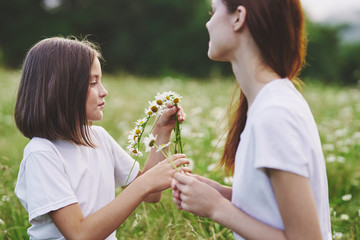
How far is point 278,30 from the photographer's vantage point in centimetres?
127

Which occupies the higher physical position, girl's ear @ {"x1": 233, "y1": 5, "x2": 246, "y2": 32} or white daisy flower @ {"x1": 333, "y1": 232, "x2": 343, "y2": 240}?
girl's ear @ {"x1": 233, "y1": 5, "x2": 246, "y2": 32}

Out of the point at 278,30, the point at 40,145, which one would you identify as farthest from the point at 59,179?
the point at 278,30

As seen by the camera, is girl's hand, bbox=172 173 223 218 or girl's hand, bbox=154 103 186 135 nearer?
girl's hand, bbox=172 173 223 218

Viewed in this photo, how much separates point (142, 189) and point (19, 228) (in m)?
1.03

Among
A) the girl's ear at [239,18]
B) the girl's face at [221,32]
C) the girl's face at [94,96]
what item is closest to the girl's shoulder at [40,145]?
the girl's face at [94,96]

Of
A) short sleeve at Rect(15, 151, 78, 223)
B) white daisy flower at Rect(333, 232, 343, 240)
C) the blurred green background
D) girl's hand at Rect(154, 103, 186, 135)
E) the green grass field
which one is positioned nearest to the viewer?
short sleeve at Rect(15, 151, 78, 223)

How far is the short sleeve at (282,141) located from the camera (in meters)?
1.10

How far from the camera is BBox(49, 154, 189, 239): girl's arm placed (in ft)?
4.74

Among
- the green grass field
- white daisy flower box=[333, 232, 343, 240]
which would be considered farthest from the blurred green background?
white daisy flower box=[333, 232, 343, 240]

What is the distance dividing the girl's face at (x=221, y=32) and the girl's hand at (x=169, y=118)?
398 mm

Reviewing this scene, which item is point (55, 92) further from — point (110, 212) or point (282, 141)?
point (282, 141)

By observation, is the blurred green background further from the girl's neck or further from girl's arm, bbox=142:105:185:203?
the girl's neck

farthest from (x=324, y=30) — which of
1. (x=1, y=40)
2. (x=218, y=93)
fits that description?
(x=1, y=40)

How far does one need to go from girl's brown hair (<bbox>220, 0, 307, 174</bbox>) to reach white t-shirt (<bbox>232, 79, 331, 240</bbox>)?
0.27 feet
